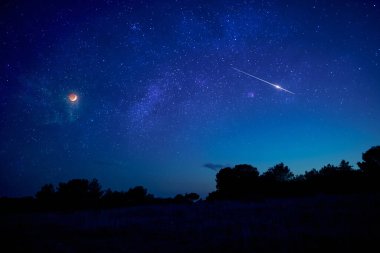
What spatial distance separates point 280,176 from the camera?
5428cm

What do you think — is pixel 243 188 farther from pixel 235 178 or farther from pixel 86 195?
pixel 86 195

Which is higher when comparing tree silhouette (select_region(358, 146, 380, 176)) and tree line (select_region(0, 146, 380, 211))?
tree silhouette (select_region(358, 146, 380, 176))

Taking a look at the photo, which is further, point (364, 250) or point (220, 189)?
point (220, 189)

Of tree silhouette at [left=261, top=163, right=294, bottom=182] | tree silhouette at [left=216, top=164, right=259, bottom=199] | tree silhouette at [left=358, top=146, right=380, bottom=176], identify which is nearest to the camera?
tree silhouette at [left=358, top=146, right=380, bottom=176]

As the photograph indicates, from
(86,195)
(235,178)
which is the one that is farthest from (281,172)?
(86,195)

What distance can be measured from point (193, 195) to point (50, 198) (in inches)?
1247

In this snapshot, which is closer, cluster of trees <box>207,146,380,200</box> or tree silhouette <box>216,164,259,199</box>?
cluster of trees <box>207,146,380,200</box>

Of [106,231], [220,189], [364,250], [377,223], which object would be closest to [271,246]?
[364,250]

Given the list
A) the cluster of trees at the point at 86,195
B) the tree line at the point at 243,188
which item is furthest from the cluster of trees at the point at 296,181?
the cluster of trees at the point at 86,195

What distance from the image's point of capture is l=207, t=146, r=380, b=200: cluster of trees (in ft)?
85.6

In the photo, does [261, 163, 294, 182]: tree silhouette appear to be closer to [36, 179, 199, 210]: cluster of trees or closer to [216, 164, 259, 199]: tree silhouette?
[216, 164, 259, 199]: tree silhouette

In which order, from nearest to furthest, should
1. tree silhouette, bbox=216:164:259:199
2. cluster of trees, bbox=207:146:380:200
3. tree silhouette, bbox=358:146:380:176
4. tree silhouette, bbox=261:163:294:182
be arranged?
cluster of trees, bbox=207:146:380:200 < tree silhouette, bbox=358:146:380:176 < tree silhouette, bbox=216:164:259:199 < tree silhouette, bbox=261:163:294:182

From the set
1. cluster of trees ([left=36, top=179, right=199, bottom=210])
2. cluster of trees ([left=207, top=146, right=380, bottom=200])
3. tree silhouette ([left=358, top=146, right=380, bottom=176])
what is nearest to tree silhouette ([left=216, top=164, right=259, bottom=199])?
cluster of trees ([left=207, top=146, right=380, bottom=200])

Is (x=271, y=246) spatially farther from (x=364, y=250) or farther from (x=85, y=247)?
(x=85, y=247)
